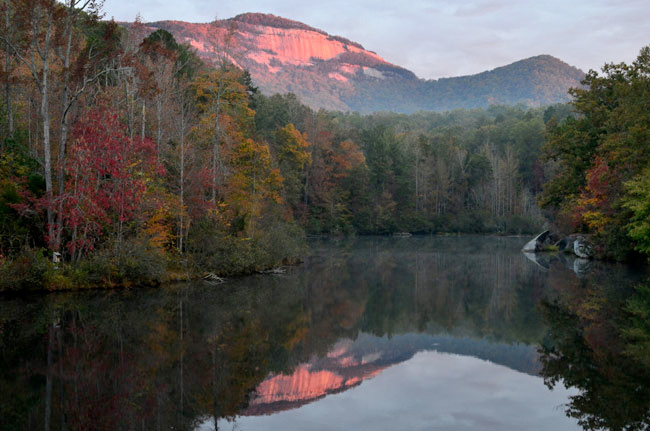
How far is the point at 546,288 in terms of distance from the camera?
22.4 metres

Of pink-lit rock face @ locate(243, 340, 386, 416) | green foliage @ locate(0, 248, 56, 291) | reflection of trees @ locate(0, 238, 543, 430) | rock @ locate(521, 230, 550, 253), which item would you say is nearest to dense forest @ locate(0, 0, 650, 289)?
green foliage @ locate(0, 248, 56, 291)

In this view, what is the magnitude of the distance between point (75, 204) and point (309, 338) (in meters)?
11.1

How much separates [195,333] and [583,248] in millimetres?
31927

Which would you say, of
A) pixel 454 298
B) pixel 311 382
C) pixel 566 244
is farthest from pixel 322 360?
pixel 566 244

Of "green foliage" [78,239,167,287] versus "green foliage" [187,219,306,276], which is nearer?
"green foliage" [78,239,167,287]

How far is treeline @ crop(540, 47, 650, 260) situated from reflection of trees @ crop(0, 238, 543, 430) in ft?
22.7

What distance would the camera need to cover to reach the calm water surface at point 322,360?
7.59 metres

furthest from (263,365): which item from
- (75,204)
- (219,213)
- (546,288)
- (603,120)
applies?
(603,120)

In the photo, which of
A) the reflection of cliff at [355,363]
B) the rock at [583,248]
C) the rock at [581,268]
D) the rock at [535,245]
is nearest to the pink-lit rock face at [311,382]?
the reflection of cliff at [355,363]

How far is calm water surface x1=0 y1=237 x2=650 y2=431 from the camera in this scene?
7590 mm

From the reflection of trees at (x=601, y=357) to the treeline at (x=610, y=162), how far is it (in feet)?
30.3

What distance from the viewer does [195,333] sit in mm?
12570

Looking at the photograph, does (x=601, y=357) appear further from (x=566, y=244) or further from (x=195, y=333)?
(x=566, y=244)

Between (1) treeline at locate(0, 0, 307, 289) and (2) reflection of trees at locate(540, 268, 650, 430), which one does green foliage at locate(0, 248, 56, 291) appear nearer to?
(1) treeline at locate(0, 0, 307, 289)
